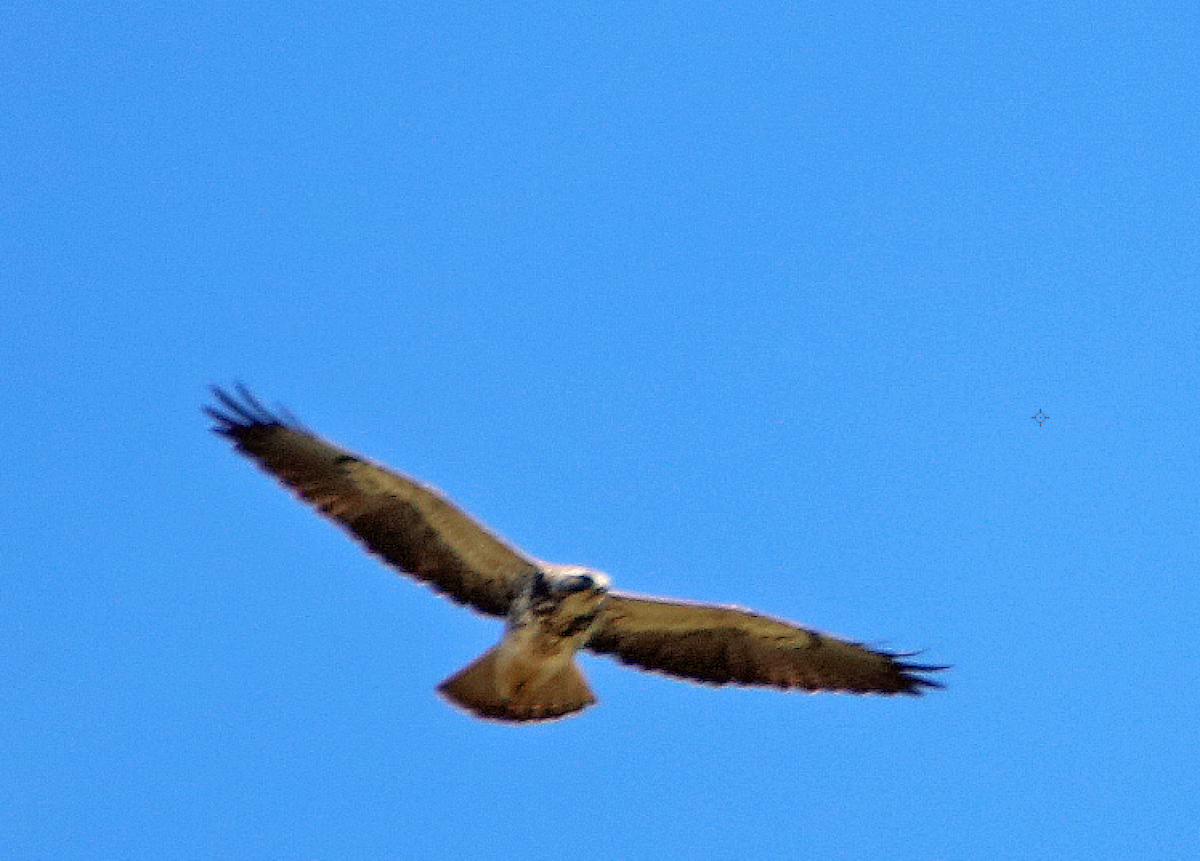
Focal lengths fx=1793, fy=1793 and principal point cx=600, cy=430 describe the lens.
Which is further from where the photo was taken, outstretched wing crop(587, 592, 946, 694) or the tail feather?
outstretched wing crop(587, 592, 946, 694)

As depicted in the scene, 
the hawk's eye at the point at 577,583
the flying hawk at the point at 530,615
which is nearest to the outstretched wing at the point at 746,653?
the flying hawk at the point at 530,615

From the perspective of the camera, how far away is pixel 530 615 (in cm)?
1056

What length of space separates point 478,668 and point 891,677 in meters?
2.71

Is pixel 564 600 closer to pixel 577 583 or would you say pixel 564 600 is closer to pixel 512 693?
pixel 577 583

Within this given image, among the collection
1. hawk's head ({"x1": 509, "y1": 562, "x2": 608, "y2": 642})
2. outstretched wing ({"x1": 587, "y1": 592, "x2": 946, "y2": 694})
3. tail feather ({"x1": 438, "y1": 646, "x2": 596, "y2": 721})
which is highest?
outstretched wing ({"x1": 587, "y1": 592, "x2": 946, "y2": 694})

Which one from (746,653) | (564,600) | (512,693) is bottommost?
(512,693)

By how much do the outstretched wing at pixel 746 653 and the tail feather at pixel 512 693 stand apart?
16.2 inches

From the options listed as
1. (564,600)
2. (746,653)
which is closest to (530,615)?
(564,600)

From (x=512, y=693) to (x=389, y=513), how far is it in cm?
134

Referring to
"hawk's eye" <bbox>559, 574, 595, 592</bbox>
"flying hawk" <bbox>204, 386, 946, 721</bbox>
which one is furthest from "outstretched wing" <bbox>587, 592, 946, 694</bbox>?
"hawk's eye" <bbox>559, 574, 595, 592</bbox>

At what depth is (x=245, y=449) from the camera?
10898 mm

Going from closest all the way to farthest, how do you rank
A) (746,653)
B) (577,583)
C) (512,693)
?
(577,583) → (512,693) → (746,653)

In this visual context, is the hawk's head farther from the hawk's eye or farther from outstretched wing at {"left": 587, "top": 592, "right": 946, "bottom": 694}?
outstretched wing at {"left": 587, "top": 592, "right": 946, "bottom": 694}

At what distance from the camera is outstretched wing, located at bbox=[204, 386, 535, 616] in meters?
10.8
